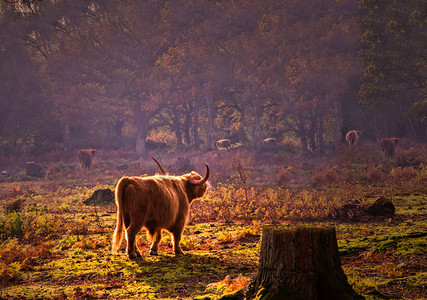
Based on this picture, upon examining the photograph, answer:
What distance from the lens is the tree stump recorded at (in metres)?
3.97

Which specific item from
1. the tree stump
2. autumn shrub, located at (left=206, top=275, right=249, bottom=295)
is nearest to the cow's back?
autumn shrub, located at (left=206, top=275, right=249, bottom=295)

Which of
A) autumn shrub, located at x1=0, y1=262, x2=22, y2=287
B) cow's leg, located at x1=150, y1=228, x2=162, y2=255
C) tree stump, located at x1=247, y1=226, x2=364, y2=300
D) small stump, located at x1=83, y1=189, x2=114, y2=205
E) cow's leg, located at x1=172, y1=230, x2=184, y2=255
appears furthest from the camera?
small stump, located at x1=83, y1=189, x2=114, y2=205

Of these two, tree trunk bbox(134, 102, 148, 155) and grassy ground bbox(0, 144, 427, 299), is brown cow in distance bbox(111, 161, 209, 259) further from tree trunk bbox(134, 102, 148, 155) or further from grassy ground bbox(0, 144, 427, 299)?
tree trunk bbox(134, 102, 148, 155)

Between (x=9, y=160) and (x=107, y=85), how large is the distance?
1223cm

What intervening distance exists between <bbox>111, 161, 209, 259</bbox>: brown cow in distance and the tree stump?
3735 millimetres

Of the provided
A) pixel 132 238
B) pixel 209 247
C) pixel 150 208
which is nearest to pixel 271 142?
pixel 209 247

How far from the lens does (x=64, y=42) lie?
38.6 metres

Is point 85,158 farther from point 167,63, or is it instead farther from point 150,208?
point 150,208

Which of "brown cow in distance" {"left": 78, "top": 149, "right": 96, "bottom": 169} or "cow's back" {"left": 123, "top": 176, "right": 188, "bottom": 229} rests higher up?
"brown cow in distance" {"left": 78, "top": 149, "right": 96, "bottom": 169}

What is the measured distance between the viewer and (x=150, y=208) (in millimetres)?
7465

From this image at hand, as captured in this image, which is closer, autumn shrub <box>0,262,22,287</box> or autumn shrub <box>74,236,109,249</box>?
autumn shrub <box>0,262,22,287</box>

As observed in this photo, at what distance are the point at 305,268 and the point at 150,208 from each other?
4.08m

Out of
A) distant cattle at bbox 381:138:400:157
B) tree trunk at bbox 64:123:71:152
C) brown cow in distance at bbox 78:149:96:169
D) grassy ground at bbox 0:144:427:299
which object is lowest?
grassy ground at bbox 0:144:427:299

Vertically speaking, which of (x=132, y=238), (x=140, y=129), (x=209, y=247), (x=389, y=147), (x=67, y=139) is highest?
(x=140, y=129)
